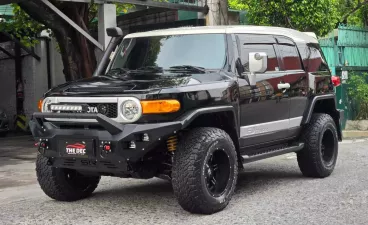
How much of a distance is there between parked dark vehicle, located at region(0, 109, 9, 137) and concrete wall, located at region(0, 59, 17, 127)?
645mm

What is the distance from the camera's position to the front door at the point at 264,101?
620cm

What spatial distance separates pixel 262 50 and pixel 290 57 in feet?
2.23

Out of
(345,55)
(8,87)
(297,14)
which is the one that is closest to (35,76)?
(8,87)

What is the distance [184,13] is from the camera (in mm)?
14602

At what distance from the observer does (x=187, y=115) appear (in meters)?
5.30

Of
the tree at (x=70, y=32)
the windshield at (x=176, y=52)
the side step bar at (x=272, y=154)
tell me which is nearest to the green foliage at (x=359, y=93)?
the tree at (x=70, y=32)

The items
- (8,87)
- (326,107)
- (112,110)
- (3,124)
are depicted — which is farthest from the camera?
(8,87)

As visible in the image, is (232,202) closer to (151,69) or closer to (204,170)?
(204,170)

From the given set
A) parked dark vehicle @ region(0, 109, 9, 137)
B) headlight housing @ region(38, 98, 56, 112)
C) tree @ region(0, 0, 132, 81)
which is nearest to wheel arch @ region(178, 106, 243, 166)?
headlight housing @ region(38, 98, 56, 112)

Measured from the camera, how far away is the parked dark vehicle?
17625 mm

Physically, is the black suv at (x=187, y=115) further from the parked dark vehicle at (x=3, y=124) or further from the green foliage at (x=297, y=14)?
the parked dark vehicle at (x=3, y=124)

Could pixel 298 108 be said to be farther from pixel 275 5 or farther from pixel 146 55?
pixel 275 5

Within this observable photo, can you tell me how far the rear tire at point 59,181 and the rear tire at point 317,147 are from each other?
10.2 feet

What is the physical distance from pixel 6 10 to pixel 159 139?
12.7 metres
